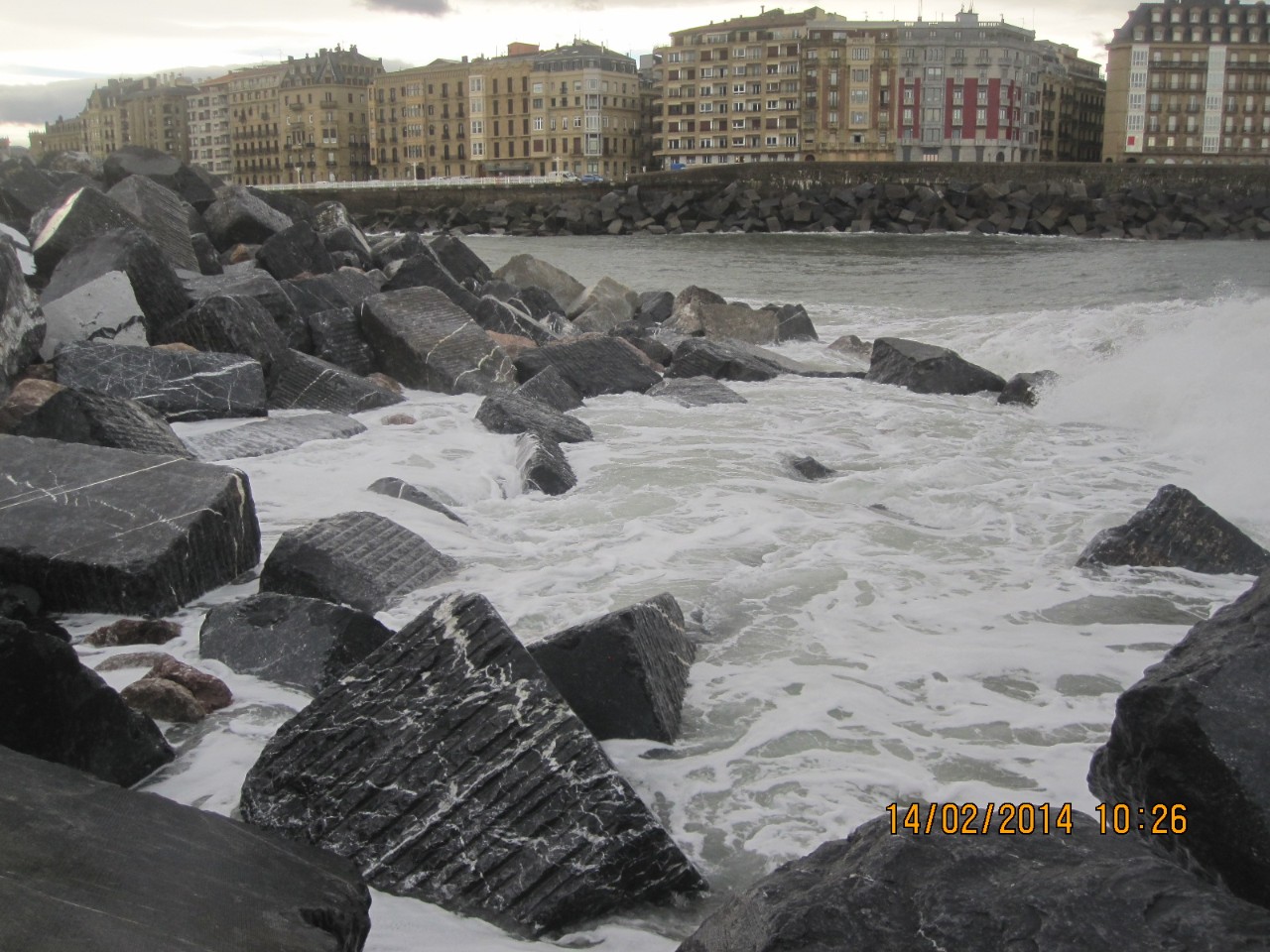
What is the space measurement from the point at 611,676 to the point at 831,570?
1840mm

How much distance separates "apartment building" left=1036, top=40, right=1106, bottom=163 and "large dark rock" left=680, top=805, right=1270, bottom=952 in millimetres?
90707

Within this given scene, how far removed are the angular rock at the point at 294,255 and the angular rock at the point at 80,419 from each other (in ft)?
19.1

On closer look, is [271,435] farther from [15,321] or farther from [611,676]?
[611,676]

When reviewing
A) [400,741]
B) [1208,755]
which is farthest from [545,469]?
[1208,755]

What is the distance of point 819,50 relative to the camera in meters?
83.5

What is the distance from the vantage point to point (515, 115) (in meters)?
93.4

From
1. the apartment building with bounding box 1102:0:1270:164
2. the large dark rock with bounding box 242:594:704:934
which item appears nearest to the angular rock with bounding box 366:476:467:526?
the large dark rock with bounding box 242:594:704:934

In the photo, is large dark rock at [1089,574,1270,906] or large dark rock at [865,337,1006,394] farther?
large dark rock at [865,337,1006,394]

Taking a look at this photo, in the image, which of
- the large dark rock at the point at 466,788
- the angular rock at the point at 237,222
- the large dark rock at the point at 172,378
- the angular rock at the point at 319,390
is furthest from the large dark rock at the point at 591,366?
the large dark rock at the point at 466,788

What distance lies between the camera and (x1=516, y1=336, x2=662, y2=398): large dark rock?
9133 mm

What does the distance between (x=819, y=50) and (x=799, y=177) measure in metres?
41.0

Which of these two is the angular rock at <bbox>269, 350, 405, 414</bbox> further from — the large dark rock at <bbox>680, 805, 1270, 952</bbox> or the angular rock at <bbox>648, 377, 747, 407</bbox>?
the large dark rock at <bbox>680, 805, 1270, 952</bbox>
